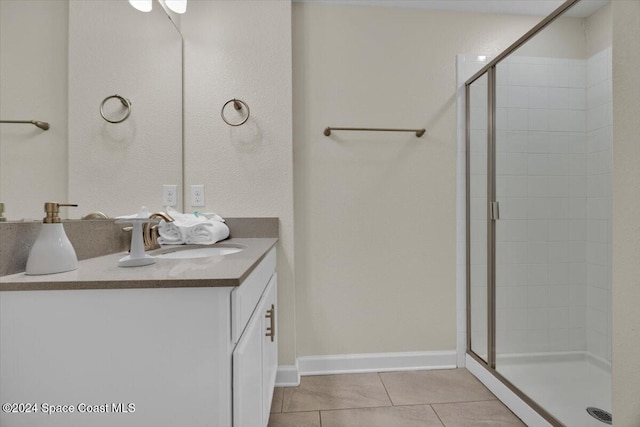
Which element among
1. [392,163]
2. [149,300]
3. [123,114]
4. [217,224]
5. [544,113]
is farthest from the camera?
[392,163]

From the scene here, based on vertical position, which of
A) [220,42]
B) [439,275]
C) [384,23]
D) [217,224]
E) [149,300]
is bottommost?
[439,275]

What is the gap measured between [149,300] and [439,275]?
5.67 feet

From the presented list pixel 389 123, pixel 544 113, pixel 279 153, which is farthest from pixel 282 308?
pixel 544 113

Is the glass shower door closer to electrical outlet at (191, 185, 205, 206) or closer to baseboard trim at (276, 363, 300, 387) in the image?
baseboard trim at (276, 363, 300, 387)

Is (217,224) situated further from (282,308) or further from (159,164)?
(282,308)

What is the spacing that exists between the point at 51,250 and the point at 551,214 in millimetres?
2042

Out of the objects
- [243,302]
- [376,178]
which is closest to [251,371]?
[243,302]

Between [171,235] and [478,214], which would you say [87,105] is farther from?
[478,214]

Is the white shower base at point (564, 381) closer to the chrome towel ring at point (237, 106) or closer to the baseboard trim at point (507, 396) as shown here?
the baseboard trim at point (507, 396)

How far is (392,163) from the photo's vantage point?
6.28ft

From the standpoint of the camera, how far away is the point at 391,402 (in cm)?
156

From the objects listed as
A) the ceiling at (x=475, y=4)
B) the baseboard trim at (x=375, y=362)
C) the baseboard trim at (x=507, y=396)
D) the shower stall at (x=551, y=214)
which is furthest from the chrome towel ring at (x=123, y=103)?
the baseboard trim at (x=507, y=396)

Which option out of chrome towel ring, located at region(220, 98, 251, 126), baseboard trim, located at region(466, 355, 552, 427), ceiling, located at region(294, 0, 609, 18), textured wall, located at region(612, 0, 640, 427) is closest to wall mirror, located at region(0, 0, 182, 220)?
chrome towel ring, located at region(220, 98, 251, 126)

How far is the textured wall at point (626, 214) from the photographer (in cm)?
77
